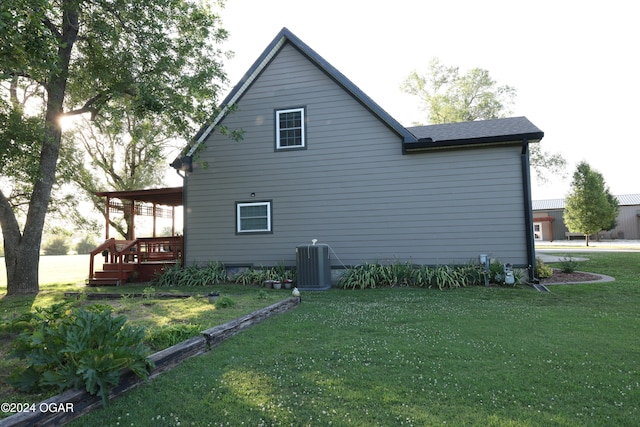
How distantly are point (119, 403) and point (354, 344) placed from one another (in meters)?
2.46

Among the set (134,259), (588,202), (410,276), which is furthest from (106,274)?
(588,202)

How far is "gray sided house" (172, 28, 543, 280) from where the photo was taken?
9320 mm

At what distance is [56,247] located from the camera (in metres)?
45.1

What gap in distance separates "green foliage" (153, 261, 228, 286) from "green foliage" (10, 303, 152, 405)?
24.7 ft

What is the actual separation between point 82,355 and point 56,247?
53.3 metres

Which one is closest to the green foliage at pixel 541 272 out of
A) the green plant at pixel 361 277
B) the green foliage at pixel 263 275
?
the green plant at pixel 361 277

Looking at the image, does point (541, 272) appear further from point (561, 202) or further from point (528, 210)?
point (561, 202)

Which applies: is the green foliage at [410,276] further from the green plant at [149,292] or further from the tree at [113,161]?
the tree at [113,161]

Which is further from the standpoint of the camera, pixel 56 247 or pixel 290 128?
pixel 56 247

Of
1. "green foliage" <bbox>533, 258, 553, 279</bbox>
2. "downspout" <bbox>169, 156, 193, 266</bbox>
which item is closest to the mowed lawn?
"downspout" <bbox>169, 156, 193, 266</bbox>

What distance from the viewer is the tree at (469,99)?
24109 millimetres

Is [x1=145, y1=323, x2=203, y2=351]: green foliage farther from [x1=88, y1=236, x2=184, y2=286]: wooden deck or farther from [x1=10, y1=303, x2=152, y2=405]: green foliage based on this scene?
[x1=88, y1=236, x2=184, y2=286]: wooden deck

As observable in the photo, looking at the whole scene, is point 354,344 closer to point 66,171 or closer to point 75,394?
point 75,394

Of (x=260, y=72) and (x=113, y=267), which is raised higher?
(x=260, y=72)
